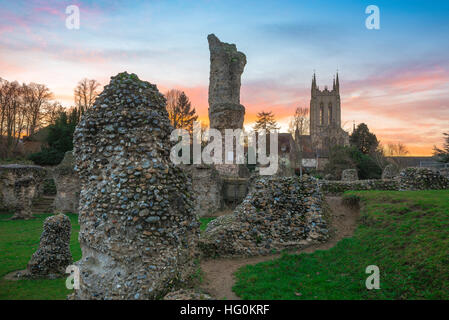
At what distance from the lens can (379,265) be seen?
6.88 m

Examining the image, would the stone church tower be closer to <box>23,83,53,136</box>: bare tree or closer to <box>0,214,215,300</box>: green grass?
<box>23,83,53,136</box>: bare tree

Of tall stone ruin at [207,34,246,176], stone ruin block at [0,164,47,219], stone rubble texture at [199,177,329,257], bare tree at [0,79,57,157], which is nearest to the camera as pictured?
stone rubble texture at [199,177,329,257]

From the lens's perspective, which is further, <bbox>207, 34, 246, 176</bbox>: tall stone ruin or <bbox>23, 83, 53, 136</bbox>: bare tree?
<bbox>23, 83, 53, 136</bbox>: bare tree

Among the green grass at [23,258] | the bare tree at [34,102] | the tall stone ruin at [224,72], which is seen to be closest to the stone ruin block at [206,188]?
the green grass at [23,258]

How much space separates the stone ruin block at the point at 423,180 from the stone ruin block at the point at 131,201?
43.0 ft

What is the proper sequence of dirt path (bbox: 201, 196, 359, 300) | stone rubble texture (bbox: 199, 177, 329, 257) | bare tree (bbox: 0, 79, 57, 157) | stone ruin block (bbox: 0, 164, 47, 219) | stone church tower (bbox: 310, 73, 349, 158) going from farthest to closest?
1. stone church tower (bbox: 310, 73, 349, 158)
2. bare tree (bbox: 0, 79, 57, 157)
3. stone ruin block (bbox: 0, 164, 47, 219)
4. stone rubble texture (bbox: 199, 177, 329, 257)
5. dirt path (bbox: 201, 196, 359, 300)

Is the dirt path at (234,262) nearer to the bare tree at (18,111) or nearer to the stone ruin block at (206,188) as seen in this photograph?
the stone ruin block at (206,188)

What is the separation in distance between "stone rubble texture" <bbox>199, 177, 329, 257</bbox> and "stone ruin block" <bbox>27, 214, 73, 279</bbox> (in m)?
4.16

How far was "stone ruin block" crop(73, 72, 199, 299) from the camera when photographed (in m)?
5.43

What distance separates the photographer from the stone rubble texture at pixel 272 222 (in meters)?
9.34

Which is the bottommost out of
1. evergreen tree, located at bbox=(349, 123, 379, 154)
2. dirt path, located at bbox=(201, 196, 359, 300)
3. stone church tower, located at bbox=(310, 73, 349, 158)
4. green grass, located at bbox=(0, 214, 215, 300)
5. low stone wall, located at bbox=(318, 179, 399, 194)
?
green grass, located at bbox=(0, 214, 215, 300)

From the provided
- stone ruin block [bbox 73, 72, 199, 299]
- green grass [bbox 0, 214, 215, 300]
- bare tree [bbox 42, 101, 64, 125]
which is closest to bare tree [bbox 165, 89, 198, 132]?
bare tree [bbox 42, 101, 64, 125]
